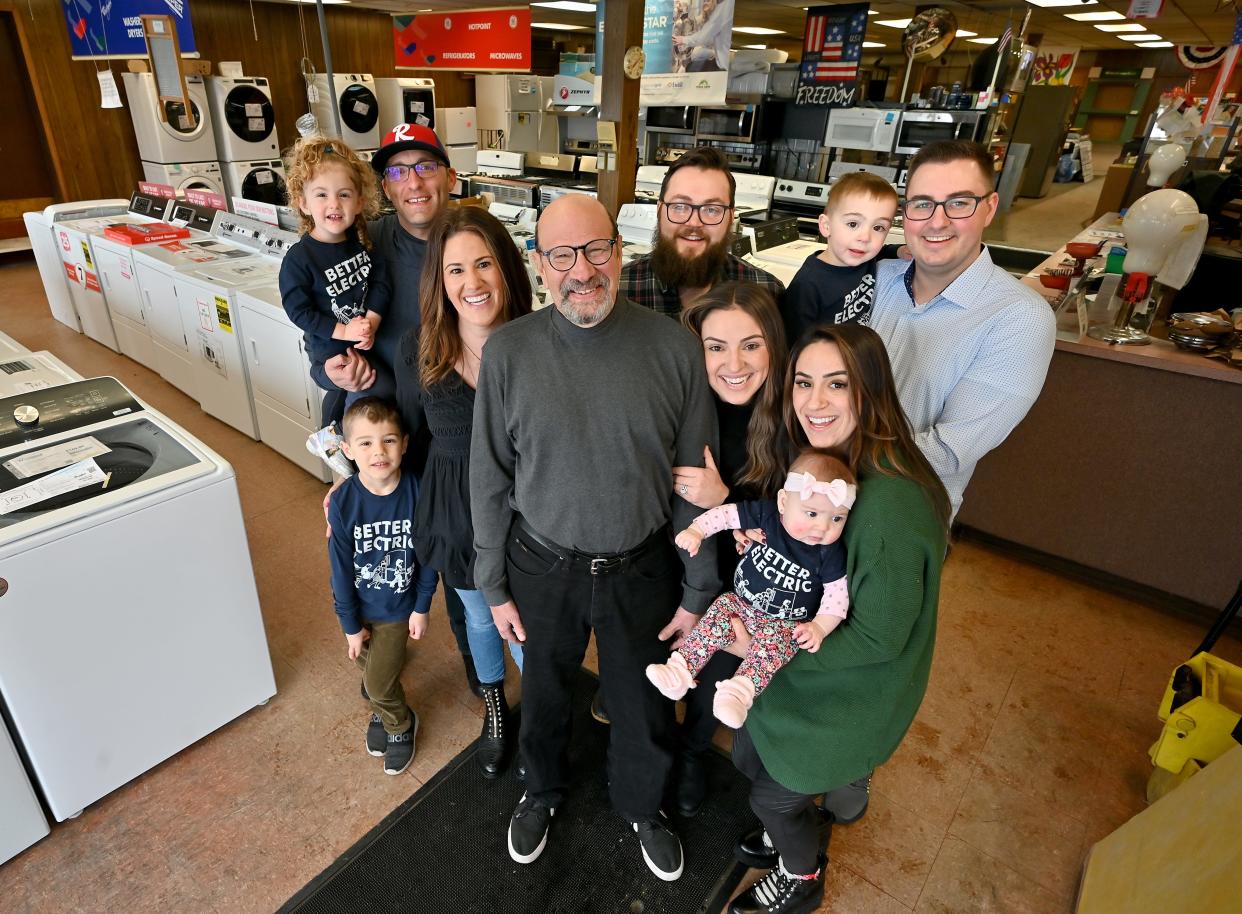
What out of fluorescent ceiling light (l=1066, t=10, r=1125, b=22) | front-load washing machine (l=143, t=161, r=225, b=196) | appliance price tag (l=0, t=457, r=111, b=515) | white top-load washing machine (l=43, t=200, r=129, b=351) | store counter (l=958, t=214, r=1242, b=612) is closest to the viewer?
appliance price tag (l=0, t=457, r=111, b=515)

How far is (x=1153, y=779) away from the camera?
212 cm

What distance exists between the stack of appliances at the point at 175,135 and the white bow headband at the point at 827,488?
761cm

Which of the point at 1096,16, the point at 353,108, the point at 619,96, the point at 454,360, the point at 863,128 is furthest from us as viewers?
the point at 1096,16

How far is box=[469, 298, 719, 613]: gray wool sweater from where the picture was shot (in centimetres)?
140

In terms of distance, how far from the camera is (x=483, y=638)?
2061 mm

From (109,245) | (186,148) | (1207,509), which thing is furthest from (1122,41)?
(109,245)

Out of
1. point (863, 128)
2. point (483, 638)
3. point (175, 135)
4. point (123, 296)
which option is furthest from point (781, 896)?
point (175, 135)

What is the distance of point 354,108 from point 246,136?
1.19 meters

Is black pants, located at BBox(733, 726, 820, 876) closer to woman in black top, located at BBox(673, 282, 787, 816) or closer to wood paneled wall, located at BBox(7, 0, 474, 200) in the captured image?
woman in black top, located at BBox(673, 282, 787, 816)

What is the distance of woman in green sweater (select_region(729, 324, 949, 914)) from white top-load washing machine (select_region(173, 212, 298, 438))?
132 inches

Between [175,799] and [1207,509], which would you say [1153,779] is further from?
[175,799]

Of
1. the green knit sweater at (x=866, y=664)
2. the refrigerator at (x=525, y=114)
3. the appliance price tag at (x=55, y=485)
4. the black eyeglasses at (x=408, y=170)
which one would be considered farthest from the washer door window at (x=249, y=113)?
the green knit sweater at (x=866, y=664)

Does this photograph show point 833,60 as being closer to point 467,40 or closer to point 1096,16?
point 467,40

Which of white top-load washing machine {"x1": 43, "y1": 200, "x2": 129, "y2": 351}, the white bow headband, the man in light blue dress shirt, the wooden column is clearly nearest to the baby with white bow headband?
the white bow headband
